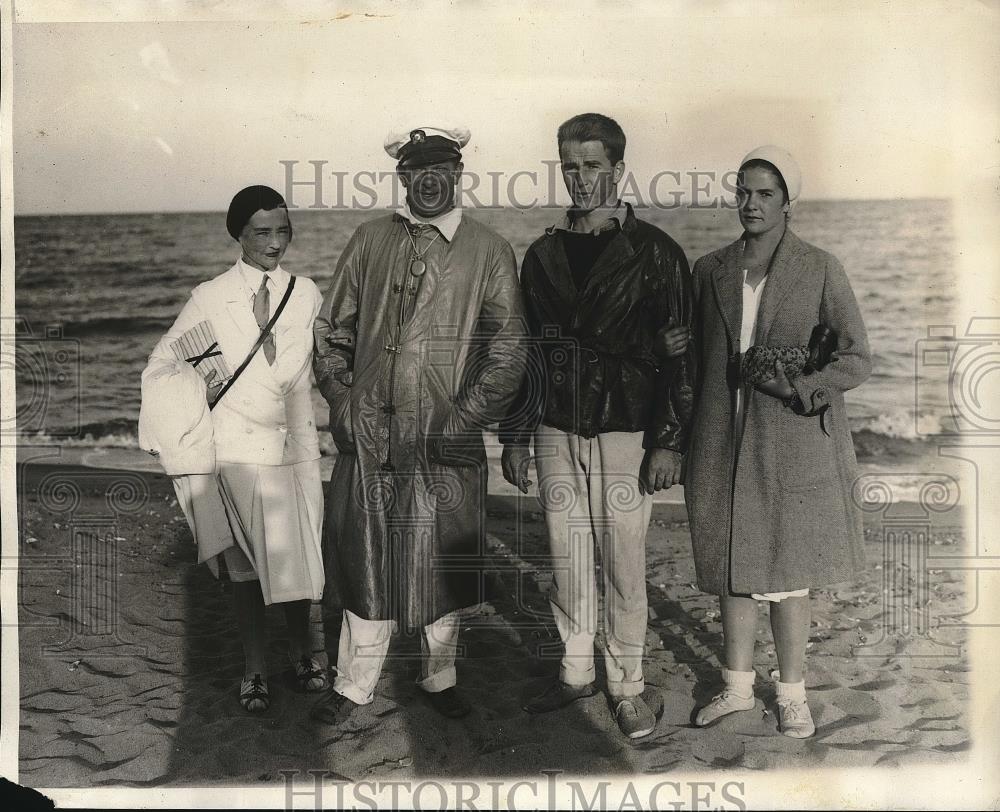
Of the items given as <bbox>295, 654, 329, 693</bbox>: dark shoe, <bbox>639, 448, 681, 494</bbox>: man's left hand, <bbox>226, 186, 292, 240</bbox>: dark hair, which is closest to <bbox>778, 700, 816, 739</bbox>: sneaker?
<bbox>639, 448, 681, 494</bbox>: man's left hand

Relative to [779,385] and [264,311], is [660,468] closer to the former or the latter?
[779,385]

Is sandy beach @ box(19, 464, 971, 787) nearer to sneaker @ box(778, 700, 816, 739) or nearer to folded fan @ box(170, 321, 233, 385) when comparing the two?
sneaker @ box(778, 700, 816, 739)

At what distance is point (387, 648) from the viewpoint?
4.57 m

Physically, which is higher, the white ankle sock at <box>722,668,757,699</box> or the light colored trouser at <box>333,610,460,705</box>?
the light colored trouser at <box>333,610,460,705</box>

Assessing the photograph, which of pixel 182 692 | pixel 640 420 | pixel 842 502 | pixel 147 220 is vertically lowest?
pixel 182 692

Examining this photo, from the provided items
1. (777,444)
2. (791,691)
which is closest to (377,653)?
(791,691)

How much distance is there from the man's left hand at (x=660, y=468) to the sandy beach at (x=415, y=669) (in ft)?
1.00

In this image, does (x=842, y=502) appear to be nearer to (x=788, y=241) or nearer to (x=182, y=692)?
(x=788, y=241)

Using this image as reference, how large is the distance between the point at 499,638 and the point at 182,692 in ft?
4.83

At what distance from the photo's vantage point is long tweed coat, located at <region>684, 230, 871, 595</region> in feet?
14.5

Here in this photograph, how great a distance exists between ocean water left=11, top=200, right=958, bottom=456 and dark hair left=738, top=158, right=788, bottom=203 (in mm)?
135

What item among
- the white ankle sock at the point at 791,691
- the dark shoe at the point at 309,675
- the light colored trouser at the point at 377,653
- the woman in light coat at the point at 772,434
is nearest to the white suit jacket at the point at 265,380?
the light colored trouser at the point at 377,653

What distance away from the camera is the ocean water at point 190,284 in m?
4.62

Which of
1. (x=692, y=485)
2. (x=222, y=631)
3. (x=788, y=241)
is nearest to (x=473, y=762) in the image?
(x=222, y=631)
